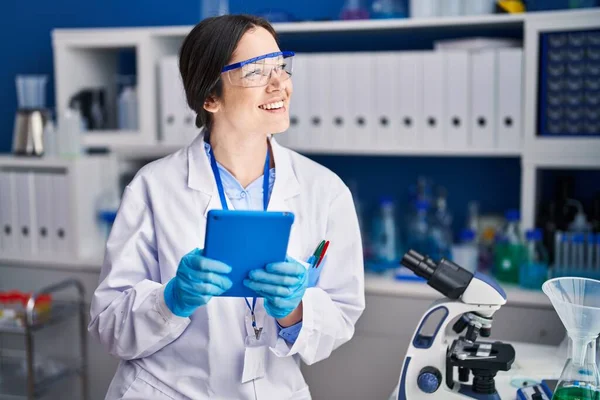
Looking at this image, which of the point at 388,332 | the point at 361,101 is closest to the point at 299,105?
the point at 361,101

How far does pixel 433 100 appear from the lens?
2.38 m

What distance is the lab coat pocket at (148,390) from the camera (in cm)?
148

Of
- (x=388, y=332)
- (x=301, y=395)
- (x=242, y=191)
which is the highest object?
(x=242, y=191)

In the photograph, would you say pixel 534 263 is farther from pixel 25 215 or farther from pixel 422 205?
pixel 25 215

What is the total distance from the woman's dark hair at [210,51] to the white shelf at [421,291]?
1.01 m

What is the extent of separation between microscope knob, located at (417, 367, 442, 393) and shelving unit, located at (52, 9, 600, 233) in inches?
41.7

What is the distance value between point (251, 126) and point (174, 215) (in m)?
0.26

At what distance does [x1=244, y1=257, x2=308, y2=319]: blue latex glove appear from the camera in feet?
4.20

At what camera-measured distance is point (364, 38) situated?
2.72 metres

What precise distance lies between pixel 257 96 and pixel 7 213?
1.69 meters

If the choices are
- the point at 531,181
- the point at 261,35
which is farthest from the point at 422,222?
the point at 261,35

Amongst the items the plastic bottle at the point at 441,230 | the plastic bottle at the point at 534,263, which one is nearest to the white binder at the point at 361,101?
the plastic bottle at the point at 441,230

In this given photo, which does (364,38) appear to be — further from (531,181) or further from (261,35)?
(261,35)

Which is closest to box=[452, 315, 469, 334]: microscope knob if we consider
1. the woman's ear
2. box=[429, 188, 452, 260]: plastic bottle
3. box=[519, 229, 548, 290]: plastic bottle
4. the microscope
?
the microscope
